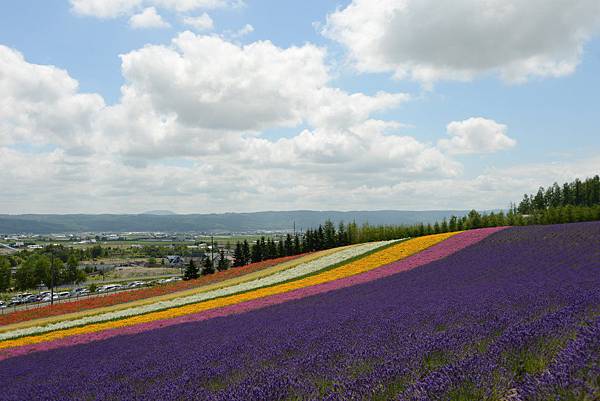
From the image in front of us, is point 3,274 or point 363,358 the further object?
point 3,274

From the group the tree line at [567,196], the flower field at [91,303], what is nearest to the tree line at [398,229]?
A: the tree line at [567,196]

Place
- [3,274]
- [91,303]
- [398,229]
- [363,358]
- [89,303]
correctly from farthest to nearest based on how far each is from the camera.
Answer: [3,274], [398,229], [89,303], [91,303], [363,358]

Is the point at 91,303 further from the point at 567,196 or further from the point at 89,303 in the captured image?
the point at 567,196

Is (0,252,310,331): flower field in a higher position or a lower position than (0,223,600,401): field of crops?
lower

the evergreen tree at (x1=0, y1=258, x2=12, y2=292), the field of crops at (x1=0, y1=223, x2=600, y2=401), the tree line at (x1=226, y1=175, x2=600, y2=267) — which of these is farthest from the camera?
the evergreen tree at (x1=0, y1=258, x2=12, y2=292)

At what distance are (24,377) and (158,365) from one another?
4941mm

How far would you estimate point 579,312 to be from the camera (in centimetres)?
739

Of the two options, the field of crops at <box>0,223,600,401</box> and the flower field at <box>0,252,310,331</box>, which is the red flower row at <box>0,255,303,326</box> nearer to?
the flower field at <box>0,252,310,331</box>

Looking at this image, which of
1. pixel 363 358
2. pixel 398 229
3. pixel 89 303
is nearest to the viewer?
pixel 363 358

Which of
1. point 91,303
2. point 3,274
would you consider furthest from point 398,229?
point 3,274

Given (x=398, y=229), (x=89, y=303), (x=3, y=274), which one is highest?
(x=398, y=229)

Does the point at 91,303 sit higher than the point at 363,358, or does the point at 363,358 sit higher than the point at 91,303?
the point at 363,358

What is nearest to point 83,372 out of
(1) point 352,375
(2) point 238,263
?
(1) point 352,375

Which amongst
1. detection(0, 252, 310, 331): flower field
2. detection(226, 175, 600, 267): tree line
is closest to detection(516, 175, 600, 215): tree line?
detection(226, 175, 600, 267): tree line
